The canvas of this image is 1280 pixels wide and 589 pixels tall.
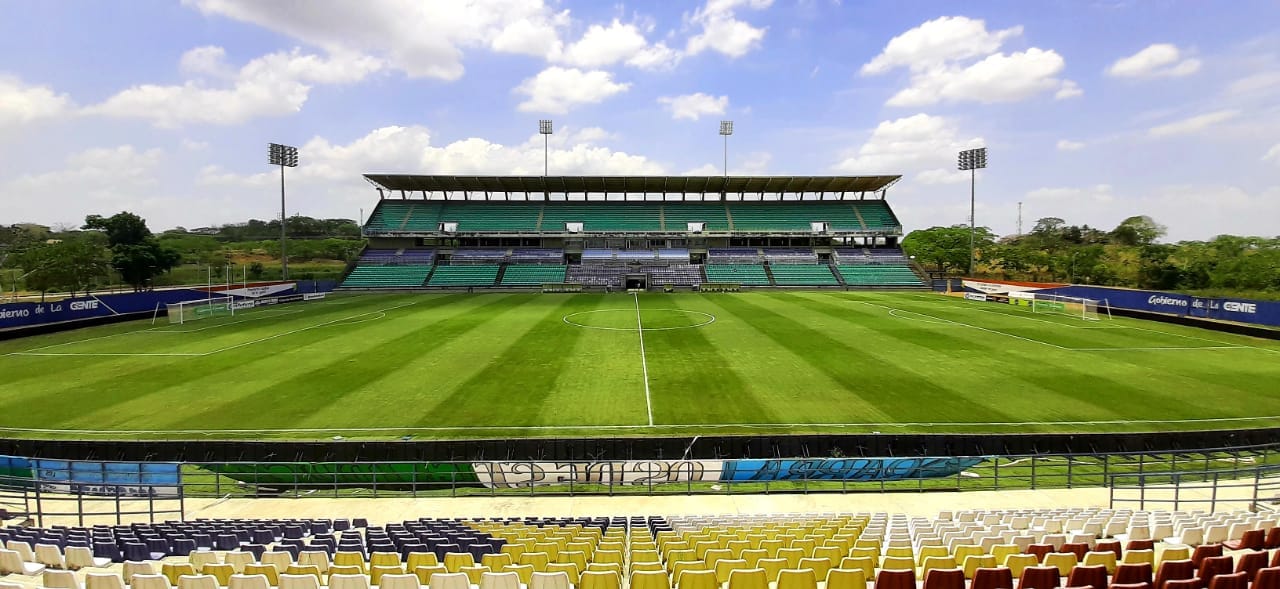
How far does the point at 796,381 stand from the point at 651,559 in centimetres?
1664

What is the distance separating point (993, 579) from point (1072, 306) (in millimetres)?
45684

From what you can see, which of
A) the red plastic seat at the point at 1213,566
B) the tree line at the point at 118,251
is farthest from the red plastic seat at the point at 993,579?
the tree line at the point at 118,251

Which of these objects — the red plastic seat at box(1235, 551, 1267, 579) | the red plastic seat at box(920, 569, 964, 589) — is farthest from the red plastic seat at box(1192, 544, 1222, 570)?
the red plastic seat at box(920, 569, 964, 589)

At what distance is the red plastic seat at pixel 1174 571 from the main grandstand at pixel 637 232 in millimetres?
58823

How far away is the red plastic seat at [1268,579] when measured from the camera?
4634 millimetres

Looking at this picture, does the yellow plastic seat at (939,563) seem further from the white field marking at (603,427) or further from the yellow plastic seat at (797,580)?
the white field marking at (603,427)

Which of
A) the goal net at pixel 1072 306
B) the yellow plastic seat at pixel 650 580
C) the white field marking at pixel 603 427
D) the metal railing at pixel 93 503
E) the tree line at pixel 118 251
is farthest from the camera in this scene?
the tree line at pixel 118 251

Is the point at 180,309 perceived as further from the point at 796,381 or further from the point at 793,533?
the point at 793,533

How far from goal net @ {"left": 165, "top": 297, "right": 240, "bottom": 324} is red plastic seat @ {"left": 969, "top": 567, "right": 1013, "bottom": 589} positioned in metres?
47.3

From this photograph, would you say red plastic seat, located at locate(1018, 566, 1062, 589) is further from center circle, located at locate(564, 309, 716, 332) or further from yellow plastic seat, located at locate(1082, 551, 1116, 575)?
center circle, located at locate(564, 309, 716, 332)

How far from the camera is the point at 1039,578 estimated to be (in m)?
4.96

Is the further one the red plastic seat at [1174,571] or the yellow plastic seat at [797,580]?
the yellow plastic seat at [797,580]

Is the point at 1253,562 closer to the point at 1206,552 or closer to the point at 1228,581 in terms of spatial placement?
the point at 1206,552

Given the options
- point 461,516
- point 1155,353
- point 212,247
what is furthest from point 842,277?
point 212,247
